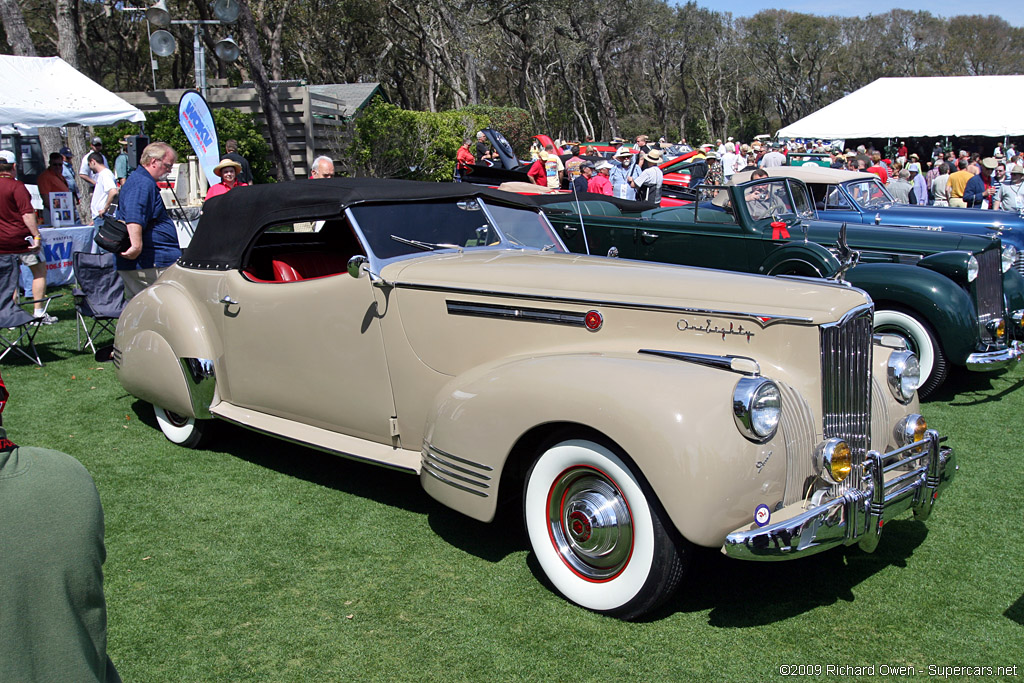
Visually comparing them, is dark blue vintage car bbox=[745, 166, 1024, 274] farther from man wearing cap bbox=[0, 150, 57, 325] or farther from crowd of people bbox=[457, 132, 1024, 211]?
man wearing cap bbox=[0, 150, 57, 325]

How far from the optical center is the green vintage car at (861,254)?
264 inches

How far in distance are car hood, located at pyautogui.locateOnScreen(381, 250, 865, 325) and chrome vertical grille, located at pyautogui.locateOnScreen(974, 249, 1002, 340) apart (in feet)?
13.6

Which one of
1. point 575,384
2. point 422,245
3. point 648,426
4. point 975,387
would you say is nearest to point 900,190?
point 975,387

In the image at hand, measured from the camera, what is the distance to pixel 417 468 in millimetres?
4172

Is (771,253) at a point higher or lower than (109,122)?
lower

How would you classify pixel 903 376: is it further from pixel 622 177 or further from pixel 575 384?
pixel 622 177

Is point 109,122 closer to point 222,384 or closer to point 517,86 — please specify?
point 222,384

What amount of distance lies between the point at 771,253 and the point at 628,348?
4936mm

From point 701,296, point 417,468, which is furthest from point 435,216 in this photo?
point 701,296

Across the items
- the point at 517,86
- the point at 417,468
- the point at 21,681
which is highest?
the point at 517,86

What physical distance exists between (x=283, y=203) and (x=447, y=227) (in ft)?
3.24

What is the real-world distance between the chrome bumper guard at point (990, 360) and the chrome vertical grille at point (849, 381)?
11.9 ft

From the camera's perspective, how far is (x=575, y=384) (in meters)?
3.42

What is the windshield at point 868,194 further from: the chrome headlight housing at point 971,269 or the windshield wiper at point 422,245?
the windshield wiper at point 422,245
